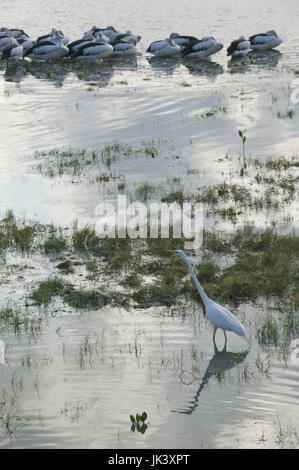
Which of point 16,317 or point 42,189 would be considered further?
point 42,189

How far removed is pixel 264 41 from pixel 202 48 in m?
2.45

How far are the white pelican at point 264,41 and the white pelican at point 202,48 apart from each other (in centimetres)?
149

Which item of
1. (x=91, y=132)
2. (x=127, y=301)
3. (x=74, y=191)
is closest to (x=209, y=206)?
(x=74, y=191)

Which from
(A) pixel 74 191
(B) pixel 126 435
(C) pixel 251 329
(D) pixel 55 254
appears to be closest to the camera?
(B) pixel 126 435

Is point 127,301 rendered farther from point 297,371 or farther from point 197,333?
point 297,371

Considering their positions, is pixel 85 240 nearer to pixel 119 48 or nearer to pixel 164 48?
pixel 164 48

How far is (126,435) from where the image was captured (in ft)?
24.1

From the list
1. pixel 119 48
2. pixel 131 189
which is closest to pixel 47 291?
pixel 131 189

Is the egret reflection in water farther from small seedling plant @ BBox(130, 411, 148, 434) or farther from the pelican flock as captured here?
the pelican flock

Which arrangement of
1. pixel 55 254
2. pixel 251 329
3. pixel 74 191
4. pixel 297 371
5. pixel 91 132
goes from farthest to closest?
pixel 91 132
pixel 74 191
pixel 55 254
pixel 251 329
pixel 297 371

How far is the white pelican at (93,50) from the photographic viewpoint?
2838 cm

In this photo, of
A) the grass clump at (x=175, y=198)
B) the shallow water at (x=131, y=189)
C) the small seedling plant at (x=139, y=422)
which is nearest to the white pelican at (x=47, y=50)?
the shallow water at (x=131, y=189)

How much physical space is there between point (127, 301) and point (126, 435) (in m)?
3.12

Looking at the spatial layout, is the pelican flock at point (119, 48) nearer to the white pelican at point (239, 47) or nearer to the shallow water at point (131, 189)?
the white pelican at point (239, 47)
